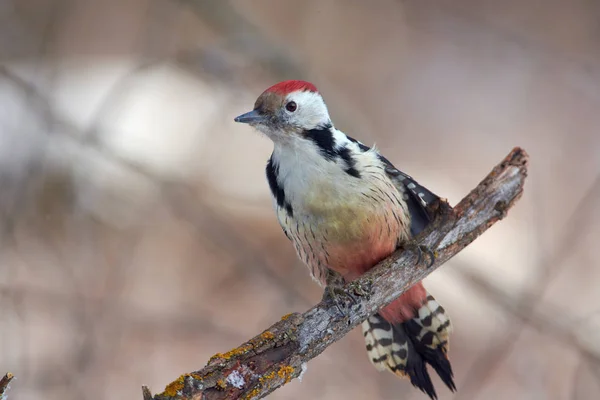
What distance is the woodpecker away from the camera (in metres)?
2.81

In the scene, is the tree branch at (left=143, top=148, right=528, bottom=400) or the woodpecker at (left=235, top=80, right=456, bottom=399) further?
the woodpecker at (left=235, top=80, right=456, bottom=399)

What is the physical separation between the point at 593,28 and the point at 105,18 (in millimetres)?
4881

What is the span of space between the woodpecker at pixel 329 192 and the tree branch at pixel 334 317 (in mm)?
158

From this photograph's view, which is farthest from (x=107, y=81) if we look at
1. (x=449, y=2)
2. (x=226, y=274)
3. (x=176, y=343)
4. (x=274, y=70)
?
(x=449, y=2)

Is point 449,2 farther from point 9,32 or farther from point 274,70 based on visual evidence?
point 9,32

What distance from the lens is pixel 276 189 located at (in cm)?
293

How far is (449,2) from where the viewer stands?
7.32 metres

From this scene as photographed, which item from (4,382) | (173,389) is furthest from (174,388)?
(4,382)

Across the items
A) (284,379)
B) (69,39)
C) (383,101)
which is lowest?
(284,379)

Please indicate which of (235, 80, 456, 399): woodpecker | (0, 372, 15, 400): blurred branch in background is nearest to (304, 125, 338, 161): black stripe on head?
(235, 80, 456, 399): woodpecker

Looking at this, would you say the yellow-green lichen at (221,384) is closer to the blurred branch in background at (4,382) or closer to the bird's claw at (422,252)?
the blurred branch in background at (4,382)

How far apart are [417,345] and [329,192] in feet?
3.19

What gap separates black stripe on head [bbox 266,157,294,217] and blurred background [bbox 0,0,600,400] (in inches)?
83.6

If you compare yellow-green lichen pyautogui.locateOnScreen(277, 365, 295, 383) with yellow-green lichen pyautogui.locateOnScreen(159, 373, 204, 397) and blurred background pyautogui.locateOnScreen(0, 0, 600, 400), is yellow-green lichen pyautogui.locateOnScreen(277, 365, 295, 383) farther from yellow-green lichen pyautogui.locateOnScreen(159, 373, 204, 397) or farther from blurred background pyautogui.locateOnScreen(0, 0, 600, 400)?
blurred background pyautogui.locateOnScreen(0, 0, 600, 400)
